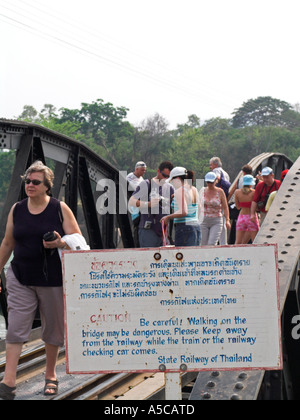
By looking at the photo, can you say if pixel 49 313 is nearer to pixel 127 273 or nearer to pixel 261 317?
pixel 127 273

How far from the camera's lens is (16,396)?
16.3 feet

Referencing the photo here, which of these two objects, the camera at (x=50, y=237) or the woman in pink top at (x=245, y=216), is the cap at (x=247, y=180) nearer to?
the woman in pink top at (x=245, y=216)

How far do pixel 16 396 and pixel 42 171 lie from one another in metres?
1.51

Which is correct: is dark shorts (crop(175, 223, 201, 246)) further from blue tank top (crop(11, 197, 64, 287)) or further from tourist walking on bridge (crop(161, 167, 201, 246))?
blue tank top (crop(11, 197, 64, 287))

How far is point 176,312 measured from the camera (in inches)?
140

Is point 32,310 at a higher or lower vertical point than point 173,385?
higher

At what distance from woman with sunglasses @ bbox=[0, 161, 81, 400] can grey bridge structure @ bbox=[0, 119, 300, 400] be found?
4.53 ft

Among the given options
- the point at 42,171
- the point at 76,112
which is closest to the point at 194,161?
the point at 76,112

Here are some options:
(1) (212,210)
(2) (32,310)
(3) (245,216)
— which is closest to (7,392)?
(2) (32,310)

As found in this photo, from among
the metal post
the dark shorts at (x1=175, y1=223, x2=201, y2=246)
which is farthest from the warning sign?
the dark shorts at (x1=175, y1=223, x2=201, y2=246)

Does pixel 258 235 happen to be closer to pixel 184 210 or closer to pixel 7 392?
pixel 7 392

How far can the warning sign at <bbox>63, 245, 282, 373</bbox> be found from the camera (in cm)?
352

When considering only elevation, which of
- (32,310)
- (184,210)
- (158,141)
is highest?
(158,141)

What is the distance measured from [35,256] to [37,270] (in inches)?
3.7
